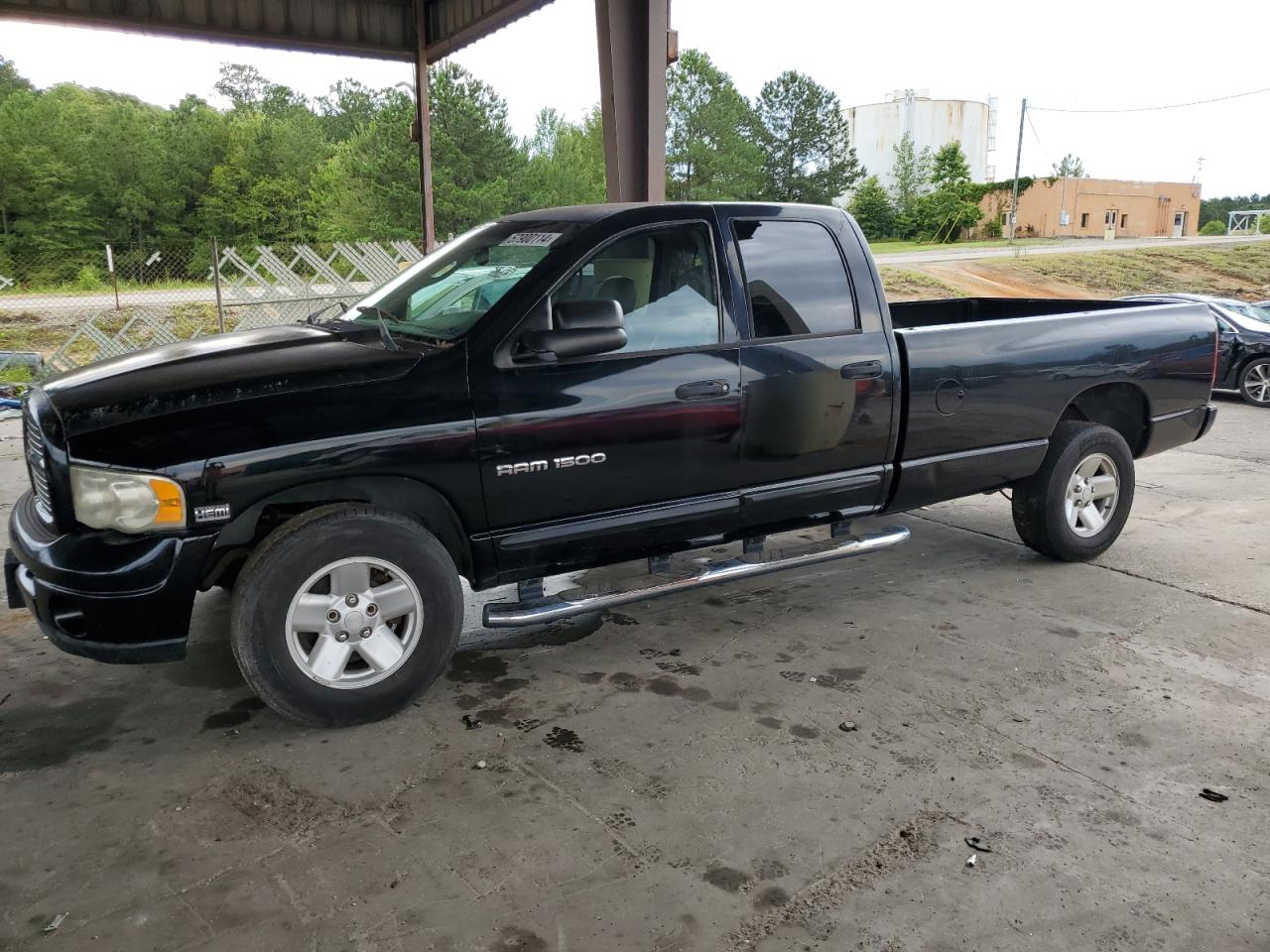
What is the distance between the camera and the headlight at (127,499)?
11.0 feet

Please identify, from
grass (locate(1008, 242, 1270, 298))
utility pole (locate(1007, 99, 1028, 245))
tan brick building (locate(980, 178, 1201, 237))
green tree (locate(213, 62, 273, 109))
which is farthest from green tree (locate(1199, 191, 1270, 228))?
green tree (locate(213, 62, 273, 109))

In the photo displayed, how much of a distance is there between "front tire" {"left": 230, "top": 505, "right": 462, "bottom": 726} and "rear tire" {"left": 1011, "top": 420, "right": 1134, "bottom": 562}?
11.4ft

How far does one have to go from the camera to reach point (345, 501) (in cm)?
375

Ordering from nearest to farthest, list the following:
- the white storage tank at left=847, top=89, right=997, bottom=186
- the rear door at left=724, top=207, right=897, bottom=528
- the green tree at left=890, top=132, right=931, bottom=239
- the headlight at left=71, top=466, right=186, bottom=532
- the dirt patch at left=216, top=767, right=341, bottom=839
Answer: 1. the dirt patch at left=216, top=767, right=341, bottom=839
2. the headlight at left=71, top=466, right=186, bottom=532
3. the rear door at left=724, top=207, right=897, bottom=528
4. the green tree at left=890, top=132, right=931, bottom=239
5. the white storage tank at left=847, top=89, right=997, bottom=186

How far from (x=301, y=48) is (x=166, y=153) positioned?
45.1 m

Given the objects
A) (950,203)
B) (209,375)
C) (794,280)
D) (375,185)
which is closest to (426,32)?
(794,280)

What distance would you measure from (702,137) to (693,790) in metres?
63.3

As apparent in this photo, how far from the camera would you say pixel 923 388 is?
4.91m

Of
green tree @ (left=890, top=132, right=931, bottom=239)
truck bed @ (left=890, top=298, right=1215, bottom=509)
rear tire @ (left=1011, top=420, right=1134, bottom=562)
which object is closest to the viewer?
truck bed @ (left=890, top=298, right=1215, bottom=509)

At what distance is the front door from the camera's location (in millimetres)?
3920

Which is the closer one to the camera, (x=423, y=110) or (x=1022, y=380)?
(x=1022, y=380)

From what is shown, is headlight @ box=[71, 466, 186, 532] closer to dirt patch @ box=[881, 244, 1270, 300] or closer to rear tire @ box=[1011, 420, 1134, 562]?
rear tire @ box=[1011, 420, 1134, 562]

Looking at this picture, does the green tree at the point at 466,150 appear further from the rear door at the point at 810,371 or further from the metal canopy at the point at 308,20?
the rear door at the point at 810,371

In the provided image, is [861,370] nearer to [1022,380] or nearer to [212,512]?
[1022,380]
